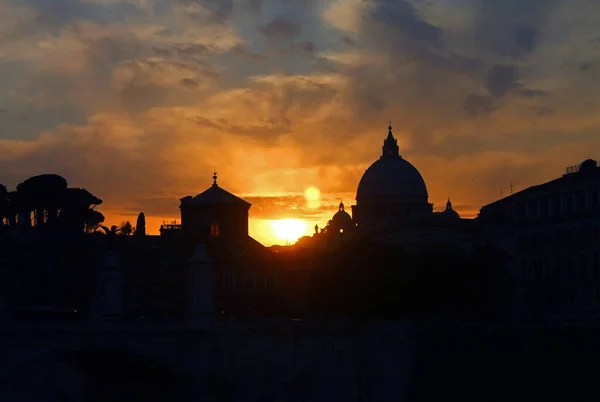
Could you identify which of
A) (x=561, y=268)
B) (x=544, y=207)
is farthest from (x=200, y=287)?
(x=544, y=207)

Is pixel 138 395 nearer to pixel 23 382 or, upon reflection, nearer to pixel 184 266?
pixel 23 382

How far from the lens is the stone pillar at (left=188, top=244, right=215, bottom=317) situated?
62156mm

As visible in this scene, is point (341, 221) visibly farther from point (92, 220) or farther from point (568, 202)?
point (568, 202)

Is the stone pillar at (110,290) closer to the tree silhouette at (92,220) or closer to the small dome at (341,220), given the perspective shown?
the tree silhouette at (92,220)

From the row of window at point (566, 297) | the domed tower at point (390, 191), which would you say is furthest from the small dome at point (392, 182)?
the row of window at point (566, 297)

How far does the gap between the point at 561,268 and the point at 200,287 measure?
1401 inches

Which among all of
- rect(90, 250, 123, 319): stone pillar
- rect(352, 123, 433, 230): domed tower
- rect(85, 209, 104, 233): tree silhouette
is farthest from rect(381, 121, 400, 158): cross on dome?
rect(90, 250, 123, 319): stone pillar

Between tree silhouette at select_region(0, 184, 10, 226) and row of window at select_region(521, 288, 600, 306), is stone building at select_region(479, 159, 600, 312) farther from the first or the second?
tree silhouette at select_region(0, 184, 10, 226)

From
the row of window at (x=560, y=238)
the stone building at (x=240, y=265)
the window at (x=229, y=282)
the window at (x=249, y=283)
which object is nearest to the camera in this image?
the row of window at (x=560, y=238)

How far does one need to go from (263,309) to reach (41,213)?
20.6m

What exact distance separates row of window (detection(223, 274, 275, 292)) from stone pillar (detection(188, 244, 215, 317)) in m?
37.9

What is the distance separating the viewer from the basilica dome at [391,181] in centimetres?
15550

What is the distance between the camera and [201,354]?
202 ft

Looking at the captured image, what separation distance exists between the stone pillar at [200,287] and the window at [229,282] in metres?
38.4
